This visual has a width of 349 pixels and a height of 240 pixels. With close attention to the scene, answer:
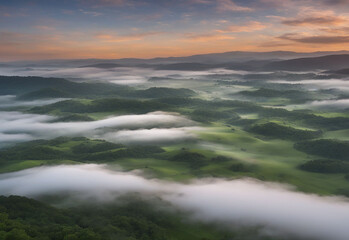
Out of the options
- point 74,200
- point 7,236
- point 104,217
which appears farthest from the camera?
point 74,200

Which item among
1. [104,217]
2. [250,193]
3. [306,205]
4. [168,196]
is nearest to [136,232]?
[104,217]

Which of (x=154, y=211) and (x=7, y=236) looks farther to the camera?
(x=154, y=211)

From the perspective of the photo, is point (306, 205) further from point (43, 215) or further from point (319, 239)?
point (43, 215)

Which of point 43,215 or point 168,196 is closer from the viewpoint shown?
point 43,215

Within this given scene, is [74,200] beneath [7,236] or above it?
beneath

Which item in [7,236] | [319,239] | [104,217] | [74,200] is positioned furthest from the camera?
[74,200]

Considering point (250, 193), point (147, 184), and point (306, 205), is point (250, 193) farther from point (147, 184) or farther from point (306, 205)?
point (147, 184)

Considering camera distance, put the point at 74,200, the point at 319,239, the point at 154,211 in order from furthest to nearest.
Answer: the point at 74,200 → the point at 154,211 → the point at 319,239

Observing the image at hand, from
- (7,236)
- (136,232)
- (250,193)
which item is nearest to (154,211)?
→ (136,232)

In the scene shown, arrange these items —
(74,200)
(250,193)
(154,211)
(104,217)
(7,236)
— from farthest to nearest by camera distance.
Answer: (250,193) → (74,200) → (154,211) → (104,217) → (7,236)
